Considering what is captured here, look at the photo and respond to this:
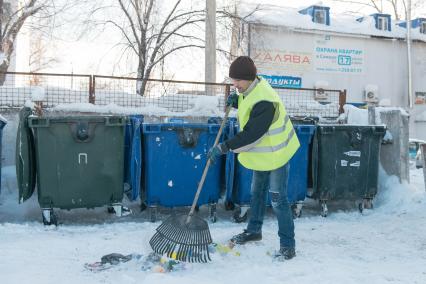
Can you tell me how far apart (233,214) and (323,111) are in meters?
3.84

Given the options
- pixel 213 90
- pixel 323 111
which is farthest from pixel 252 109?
pixel 213 90

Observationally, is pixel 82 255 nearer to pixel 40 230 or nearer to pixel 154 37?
pixel 40 230

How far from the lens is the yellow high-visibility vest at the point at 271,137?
3.70m

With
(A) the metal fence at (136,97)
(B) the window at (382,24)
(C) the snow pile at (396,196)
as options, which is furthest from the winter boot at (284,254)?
(B) the window at (382,24)

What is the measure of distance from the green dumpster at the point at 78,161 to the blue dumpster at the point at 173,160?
0.28 meters

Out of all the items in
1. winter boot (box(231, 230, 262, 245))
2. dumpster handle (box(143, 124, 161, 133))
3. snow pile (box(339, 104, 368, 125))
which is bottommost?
winter boot (box(231, 230, 262, 245))

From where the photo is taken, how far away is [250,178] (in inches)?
204

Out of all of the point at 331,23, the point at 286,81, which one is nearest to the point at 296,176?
the point at 286,81

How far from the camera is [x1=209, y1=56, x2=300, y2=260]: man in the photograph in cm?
363

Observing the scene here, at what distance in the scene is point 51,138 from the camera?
185 inches

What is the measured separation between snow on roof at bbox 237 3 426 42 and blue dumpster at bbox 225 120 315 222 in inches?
530

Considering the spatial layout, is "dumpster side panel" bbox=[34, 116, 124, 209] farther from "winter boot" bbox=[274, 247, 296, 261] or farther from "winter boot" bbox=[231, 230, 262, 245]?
"winter boot" bbox=[274, 247, 296, 261]

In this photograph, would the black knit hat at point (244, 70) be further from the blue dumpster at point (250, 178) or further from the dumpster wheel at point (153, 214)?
the dumpster wheel at point (153, 214)

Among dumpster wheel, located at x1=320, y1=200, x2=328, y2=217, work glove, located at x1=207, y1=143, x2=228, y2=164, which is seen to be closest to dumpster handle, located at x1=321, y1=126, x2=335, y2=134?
dumpster wheel, located at x1=320, y1=200, x2=328, y2=217
